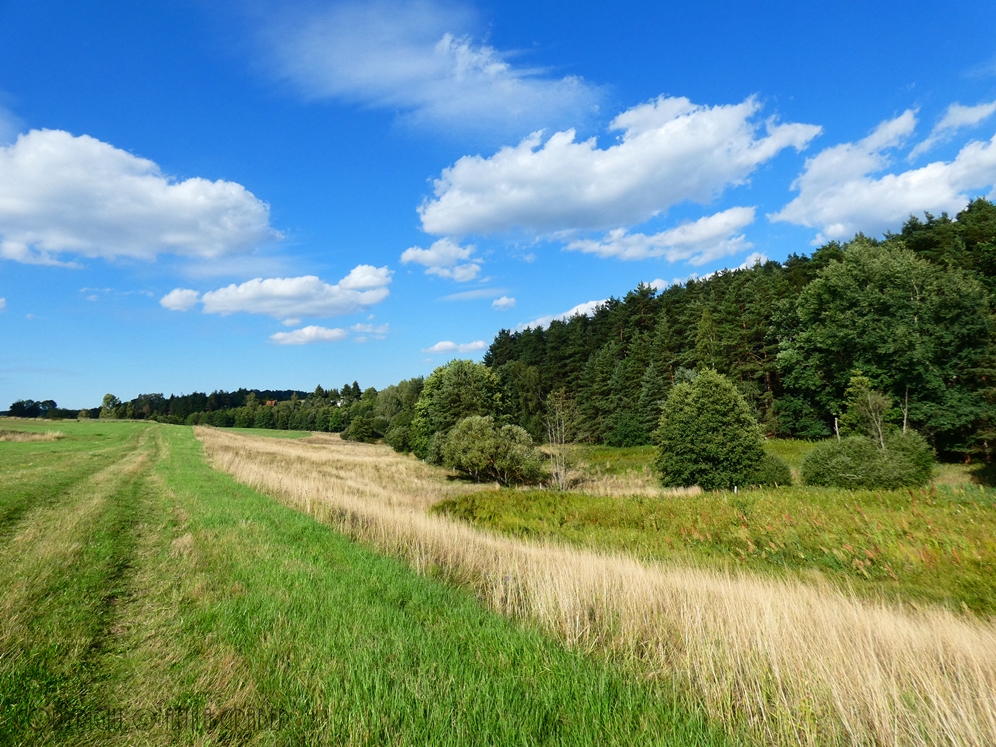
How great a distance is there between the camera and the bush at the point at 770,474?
77.6ft

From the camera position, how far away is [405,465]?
41.6 m

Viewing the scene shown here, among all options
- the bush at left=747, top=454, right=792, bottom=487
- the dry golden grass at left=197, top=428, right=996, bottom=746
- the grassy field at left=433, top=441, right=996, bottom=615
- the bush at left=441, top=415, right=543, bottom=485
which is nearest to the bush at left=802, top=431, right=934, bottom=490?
the bush at left=747, top=454, right=792, bottom=487

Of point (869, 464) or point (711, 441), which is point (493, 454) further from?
point (869, 464)

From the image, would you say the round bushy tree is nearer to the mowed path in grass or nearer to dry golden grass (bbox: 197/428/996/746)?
dry golden grass (bbox: 197/428/996/746)

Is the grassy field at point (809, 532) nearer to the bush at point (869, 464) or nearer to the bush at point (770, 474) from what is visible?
the bush at point (869, 464)

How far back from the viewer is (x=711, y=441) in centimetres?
2480

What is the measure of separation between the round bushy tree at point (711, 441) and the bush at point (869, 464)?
290 cm

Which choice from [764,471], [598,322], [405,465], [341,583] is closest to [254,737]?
[341,583]

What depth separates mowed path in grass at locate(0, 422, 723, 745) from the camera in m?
3.00

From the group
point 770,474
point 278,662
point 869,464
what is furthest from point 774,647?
point 770,474


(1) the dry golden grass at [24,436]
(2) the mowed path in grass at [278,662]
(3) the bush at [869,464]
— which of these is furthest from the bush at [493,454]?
(1) the dry golden grass at [24,436]

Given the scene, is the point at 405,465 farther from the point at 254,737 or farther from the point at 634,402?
the point at 254,737

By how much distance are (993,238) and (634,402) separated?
32.2m

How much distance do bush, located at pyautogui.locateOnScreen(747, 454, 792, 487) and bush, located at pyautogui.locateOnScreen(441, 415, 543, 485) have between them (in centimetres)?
1348
